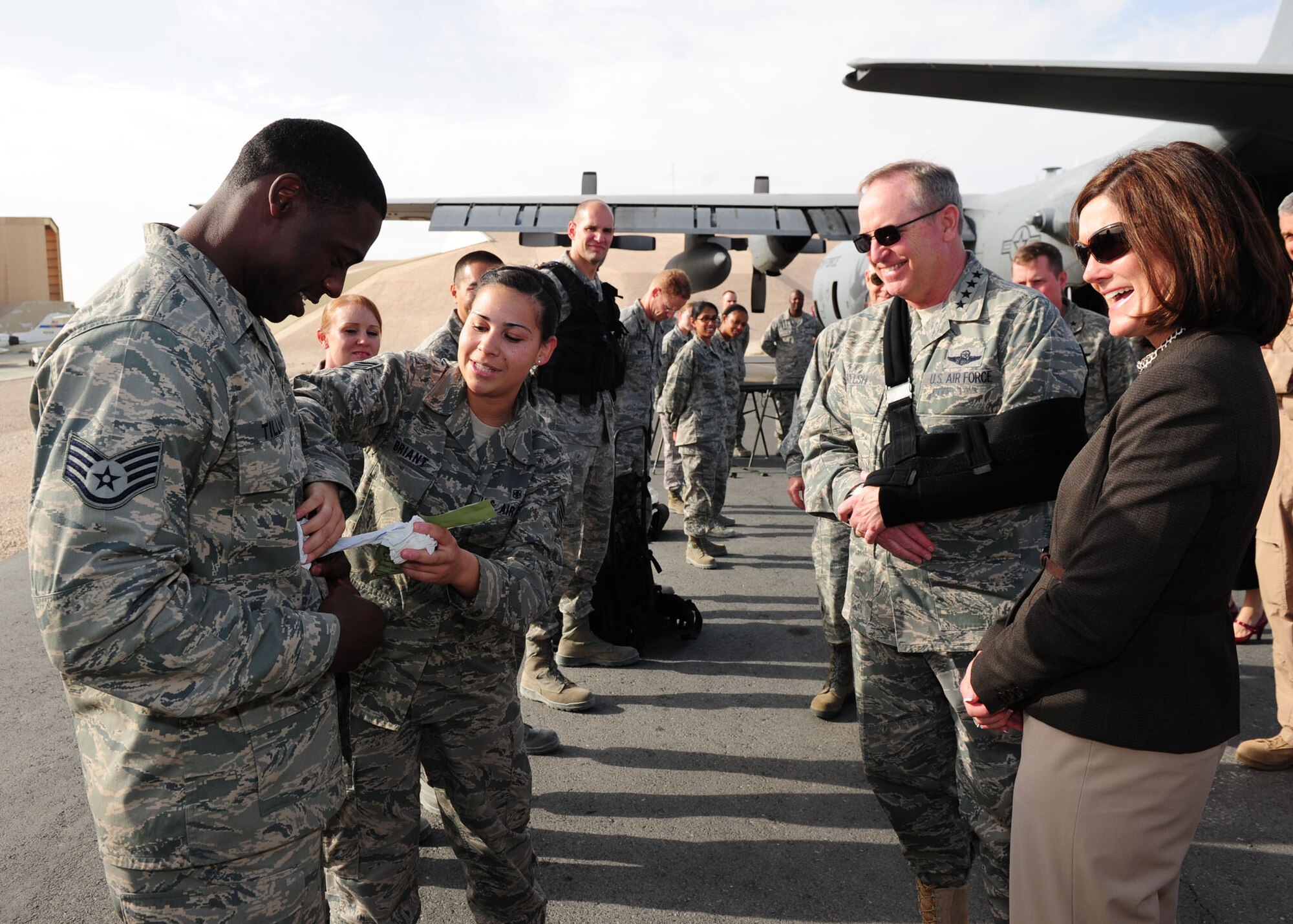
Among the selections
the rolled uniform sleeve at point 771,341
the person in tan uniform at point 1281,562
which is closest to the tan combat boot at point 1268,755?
the person in tan uniform at point 1281,562

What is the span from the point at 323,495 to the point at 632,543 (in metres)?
3.50

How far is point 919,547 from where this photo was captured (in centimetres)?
234

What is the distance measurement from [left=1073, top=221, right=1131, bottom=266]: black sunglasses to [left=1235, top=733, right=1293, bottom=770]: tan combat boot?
3.11 meters

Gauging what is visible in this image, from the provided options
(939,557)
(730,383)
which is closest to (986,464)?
(939,557)

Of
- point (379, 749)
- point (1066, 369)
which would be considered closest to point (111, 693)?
point (379, 749)

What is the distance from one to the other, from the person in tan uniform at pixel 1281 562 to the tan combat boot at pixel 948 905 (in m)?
2.02

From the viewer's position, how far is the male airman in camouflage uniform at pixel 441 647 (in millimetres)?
2123

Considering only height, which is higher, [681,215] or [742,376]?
[681,215]

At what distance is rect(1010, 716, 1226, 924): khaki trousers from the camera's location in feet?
4.84

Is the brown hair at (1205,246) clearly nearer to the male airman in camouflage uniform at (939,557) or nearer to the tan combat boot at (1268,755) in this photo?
the male airman in camouflage uniform at (939,557)

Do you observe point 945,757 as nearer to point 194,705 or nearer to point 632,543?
point 194,705

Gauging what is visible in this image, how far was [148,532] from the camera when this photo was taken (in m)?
1.21

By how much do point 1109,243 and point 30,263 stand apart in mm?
60489

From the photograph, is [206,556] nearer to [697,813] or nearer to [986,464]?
[986,464]
